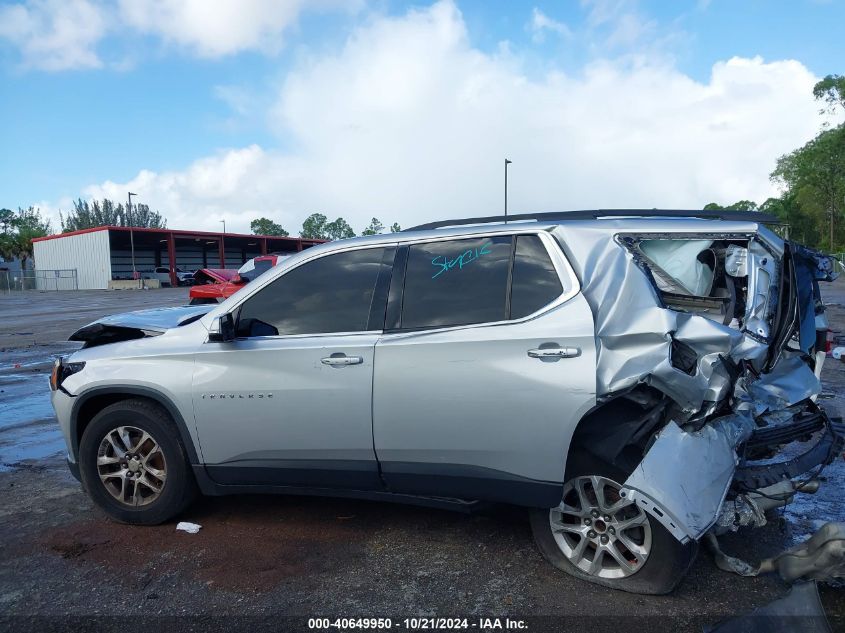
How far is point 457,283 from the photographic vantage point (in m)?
3.71

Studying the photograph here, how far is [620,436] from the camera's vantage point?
10.6ft

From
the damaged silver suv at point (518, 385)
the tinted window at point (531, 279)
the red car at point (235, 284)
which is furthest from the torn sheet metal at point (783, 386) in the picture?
the red car at point (235, 284)

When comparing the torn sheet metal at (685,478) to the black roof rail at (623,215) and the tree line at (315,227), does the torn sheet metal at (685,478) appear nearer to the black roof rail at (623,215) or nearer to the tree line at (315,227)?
the black roof rail at (623,215)

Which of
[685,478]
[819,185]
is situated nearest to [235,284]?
[685,478]

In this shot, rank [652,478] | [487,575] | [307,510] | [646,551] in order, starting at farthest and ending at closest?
1. [307,510]
2. [487,575]
3. [646,551]
4. [652,478]

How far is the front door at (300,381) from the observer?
3.72m

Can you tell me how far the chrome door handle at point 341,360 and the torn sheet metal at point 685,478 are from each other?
1.52 metres

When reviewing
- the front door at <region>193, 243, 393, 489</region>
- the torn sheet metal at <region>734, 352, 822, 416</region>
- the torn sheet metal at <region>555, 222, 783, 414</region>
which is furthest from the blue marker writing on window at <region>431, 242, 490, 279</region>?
the torn sheet metal at <region>734, 352, 822, 416</region>

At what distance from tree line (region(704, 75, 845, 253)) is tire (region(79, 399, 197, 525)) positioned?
176 feet

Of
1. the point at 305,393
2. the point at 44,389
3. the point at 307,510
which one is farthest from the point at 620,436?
the point at 44,389

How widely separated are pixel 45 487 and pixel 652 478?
4626 mm

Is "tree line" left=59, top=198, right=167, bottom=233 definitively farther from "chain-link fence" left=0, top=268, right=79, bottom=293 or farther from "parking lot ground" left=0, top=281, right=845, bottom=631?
"parking lot ground" left=0, top=281, right=845, bottom=631

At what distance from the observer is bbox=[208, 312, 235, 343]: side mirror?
3.96m

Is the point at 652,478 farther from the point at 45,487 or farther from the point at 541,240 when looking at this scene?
the point at 45,487
